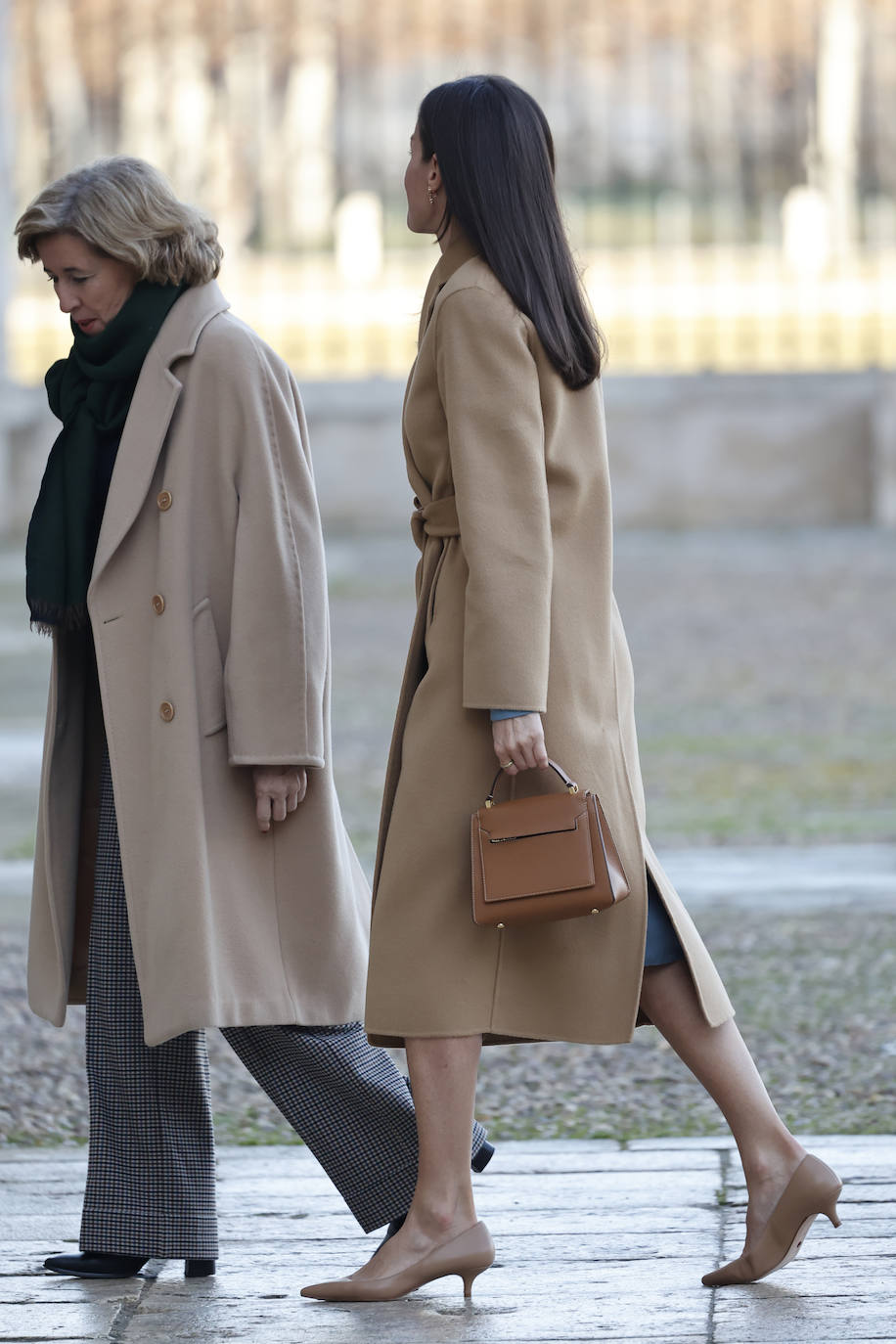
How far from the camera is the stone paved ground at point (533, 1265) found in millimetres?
3309

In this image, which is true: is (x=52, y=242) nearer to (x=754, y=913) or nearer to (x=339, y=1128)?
(x=339, y=1128)

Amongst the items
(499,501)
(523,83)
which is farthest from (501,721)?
(523,83)

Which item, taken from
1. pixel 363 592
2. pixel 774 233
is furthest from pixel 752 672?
pixel 774 233

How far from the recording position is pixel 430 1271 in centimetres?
344

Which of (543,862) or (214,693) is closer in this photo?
(543,862)

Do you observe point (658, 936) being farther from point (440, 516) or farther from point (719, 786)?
point (719, 786)

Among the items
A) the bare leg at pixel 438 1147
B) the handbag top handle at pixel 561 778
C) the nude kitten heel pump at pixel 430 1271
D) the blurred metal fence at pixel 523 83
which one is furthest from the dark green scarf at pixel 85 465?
the blurred metal fence at pixel 523 83

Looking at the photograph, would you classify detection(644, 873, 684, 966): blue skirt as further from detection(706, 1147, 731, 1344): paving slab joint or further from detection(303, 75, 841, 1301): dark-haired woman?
detection(706, 1147, 731, 1344): paving slab joint

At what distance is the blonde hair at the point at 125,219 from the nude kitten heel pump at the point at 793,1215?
169cm

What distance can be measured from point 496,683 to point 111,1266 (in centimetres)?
115

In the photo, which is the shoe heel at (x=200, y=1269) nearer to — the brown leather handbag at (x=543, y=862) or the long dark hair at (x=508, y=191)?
the brown leather handbag at (x=543, y=862)

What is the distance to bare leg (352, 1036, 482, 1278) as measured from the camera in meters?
3.43

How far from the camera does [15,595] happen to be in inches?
731

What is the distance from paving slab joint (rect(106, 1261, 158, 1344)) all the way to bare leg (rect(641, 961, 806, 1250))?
0.90 metres
